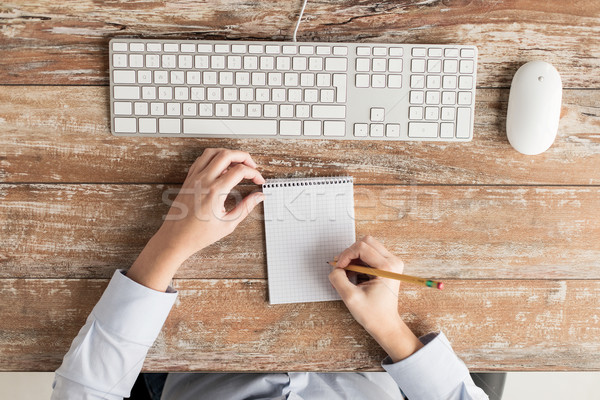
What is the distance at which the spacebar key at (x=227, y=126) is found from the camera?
0.75 meters

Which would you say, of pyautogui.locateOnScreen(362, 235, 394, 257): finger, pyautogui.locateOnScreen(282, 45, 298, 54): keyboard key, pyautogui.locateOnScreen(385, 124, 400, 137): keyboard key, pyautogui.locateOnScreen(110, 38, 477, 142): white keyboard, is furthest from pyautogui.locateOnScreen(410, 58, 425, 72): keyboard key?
pyautogui.locateOnScreen(362, 235, 394, 257): finger

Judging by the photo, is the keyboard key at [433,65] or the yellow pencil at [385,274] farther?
the keyboard key at [433,65]

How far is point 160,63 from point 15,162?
12.9 inches

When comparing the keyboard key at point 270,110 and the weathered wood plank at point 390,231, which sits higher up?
the keyboard key at point 270,110

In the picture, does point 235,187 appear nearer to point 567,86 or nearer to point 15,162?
point 15,162

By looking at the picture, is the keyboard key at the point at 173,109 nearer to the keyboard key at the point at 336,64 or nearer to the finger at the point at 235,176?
the finger at the point at 235,176

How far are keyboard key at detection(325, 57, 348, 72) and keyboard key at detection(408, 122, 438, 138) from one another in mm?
158

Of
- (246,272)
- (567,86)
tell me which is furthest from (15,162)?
(567,86)

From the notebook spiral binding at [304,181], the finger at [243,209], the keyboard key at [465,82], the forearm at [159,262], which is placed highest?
the keyboard key at [465,82]

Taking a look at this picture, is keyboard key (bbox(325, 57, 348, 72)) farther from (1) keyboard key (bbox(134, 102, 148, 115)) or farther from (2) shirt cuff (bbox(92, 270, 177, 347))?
(2) shirt cuff (bbox(92, 270, 177, 347))

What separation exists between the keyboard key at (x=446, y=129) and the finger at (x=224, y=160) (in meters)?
0.35

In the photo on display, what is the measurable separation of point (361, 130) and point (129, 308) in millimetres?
516

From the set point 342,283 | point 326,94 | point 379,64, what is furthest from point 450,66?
point 342,283

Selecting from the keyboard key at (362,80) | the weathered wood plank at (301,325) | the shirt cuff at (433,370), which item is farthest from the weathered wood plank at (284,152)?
the shirt cuff at (433,370)
